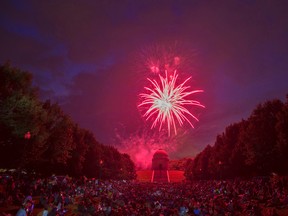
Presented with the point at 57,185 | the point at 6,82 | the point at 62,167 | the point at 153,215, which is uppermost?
the point at 6,82

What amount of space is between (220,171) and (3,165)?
59970mm

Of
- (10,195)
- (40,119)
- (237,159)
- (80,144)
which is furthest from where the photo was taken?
(237,159)

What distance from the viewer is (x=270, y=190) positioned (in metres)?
42.9

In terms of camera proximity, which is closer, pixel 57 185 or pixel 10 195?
pixel 10 195

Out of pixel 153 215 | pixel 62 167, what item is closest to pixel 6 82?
pixel 153 215

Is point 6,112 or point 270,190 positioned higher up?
point 6,112

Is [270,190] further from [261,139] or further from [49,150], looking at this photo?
[49,150]

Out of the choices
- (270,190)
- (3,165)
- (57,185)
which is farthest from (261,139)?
(3,165)

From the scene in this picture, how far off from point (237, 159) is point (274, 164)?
856 inches

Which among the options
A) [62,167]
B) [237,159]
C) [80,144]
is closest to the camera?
[62,167]

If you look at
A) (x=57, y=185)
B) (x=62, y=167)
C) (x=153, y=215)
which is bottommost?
(x=153, y=215)

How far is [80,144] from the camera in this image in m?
67.6

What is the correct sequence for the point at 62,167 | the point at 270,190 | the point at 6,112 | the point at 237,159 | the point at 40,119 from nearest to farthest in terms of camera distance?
the point at 6,112 < the point at 40,119 < the point at 270,190 < the point at 62,167 < the point at 237,159

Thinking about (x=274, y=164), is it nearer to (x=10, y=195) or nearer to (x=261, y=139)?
(x=261, y=139)
